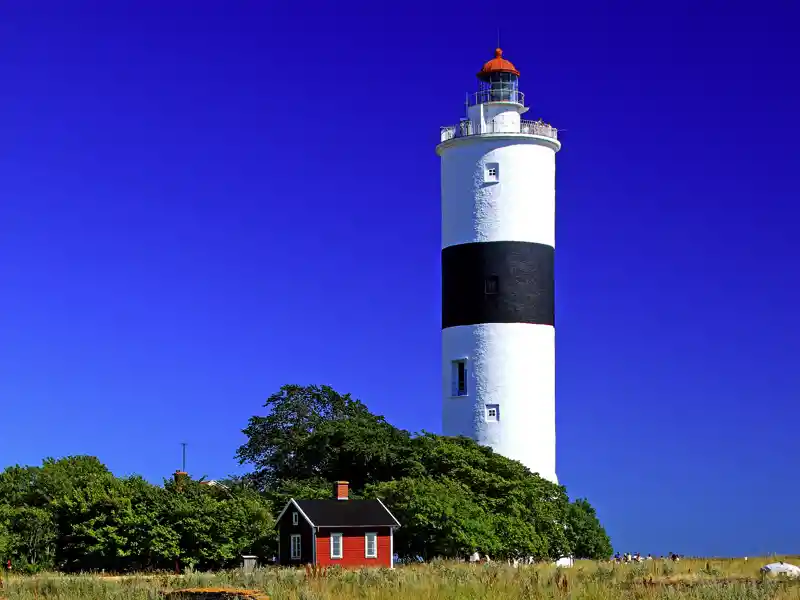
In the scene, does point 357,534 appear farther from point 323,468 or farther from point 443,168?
point 443,168

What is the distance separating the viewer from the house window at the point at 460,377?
42.3m

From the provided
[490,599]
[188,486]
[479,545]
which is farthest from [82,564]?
[490,599]

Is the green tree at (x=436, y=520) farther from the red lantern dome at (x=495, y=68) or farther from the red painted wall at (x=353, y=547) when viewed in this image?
the red lantern dome at (x=495, y=68)

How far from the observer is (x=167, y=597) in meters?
21.0

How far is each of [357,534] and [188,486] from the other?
4431 mm

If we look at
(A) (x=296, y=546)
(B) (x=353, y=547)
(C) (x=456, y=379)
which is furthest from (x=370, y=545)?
(C) (x=456, y=379)

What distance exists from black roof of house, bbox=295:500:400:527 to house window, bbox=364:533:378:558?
287 millimetres

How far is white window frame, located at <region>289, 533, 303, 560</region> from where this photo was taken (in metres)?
36.1

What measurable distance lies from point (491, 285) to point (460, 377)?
2.91 meters

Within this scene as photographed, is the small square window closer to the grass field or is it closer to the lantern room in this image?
the lantern room

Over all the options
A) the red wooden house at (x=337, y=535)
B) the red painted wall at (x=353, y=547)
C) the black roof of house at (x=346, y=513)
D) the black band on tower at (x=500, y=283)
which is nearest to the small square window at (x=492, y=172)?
the black band on tower at (x=500, y=283)

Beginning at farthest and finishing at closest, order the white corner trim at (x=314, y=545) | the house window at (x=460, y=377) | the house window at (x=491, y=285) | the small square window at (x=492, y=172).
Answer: the small square window at (x=492, y=172)
the house window at (x=460, y=377)
the house window at (x=491, y=285)
the white corner trim at (x=314, y=545)

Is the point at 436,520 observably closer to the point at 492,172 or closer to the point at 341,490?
the point at 341,490

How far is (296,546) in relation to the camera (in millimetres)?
36250
